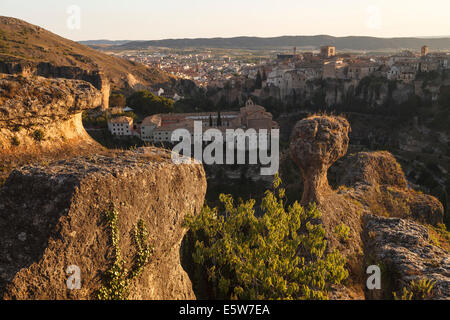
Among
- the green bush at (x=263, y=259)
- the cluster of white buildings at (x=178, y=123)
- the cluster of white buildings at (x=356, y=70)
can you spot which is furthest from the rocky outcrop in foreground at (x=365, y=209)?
the cluster of white buildings at (x=356, y=70)

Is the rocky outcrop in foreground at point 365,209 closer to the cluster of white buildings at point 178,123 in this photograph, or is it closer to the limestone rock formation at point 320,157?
the limestone rock formation at point 320,157

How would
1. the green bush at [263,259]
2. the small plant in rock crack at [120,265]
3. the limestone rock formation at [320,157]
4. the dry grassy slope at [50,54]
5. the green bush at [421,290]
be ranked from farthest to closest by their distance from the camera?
the dry grassy slope at [50,54], the limestone rock formation at [320,157], the green bush at [421,290], the green bush at [263,259], the small plant in rock crack at [120,265]

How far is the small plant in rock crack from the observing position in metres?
4.58

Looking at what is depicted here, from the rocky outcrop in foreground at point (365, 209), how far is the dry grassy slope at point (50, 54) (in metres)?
49.9

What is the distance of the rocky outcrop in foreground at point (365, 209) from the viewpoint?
772cm

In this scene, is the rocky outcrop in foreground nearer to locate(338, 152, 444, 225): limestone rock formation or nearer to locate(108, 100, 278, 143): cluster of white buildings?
locate(338, 152, 444, 225): limestone rock formation

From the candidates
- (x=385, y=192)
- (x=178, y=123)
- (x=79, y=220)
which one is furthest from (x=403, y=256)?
(x=178, y=123)

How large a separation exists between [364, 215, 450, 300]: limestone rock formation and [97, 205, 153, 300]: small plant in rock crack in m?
5.13

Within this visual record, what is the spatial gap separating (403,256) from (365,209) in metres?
3.67

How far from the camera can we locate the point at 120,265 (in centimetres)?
471

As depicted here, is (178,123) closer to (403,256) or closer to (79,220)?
(403,256)

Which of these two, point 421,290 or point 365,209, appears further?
point 365,209

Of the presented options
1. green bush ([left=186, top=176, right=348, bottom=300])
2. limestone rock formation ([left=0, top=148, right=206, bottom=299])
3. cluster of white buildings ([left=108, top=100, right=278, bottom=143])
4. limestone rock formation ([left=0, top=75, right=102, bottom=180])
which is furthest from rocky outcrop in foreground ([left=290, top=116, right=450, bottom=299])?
cluster of white buildings ([left=108, top=100, right=278, bottom=143])
